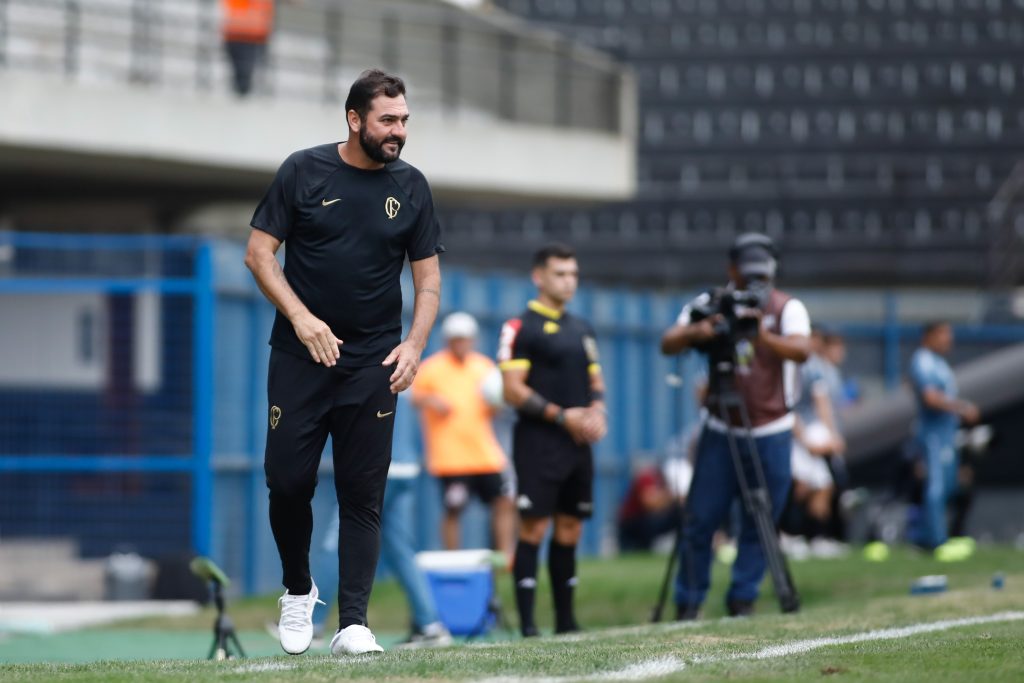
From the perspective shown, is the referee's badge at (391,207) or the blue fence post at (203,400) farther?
the blue fence post at (203,400)

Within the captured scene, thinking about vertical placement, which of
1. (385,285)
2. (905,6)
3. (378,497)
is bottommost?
(378,497)

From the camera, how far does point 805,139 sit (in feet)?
109

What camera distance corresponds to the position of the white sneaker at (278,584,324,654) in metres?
7.02

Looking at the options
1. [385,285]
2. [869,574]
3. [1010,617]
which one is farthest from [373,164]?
[869,574]

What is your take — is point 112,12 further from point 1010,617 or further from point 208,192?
point 1010,617

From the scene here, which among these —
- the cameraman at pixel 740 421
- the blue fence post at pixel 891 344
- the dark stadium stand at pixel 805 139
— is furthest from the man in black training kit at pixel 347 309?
the dark stadium stand at pixel 805 139

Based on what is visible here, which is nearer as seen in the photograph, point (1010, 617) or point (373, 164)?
point (373, 164)

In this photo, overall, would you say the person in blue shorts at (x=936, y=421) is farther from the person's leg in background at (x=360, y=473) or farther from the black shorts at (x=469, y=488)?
the person's leg in background at (x=360, y=473)

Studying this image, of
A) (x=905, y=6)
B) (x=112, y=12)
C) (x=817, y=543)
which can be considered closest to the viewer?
(x=817, y=543)

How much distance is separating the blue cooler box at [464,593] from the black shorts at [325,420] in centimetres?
412

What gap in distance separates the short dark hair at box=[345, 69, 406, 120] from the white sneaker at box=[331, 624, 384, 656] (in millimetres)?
1788

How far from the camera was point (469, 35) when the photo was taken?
23.6m

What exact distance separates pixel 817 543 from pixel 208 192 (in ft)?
30.6

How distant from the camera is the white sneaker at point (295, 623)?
23.0ft
